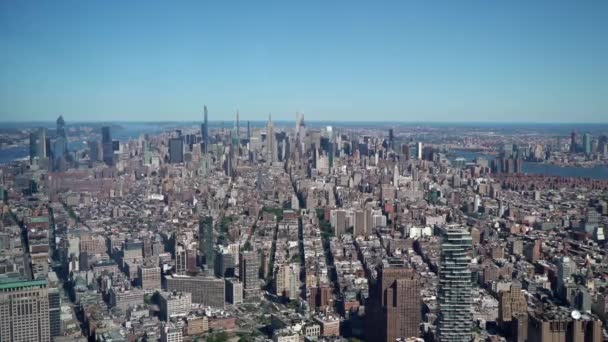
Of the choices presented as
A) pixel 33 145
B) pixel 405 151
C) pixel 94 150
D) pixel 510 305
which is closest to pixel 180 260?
pixel 94 150

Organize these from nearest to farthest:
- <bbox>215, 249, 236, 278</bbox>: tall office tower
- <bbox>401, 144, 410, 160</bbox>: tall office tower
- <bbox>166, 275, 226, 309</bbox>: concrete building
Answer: <bbox>166, 275, 226, 309</bbox>: concrete building
<bbox>215, 249, 236, 278</bbox>: tall office tower
<bbox>401, 144, 410, 160</bbox>: tall office tower

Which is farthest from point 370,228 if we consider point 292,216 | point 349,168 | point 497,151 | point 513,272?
point 497,151

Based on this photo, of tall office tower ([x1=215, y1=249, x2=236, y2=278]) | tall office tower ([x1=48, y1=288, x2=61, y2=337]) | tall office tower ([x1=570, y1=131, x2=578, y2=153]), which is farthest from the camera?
tall office tower ([x1=570, y1=131, x2=578, y2=153])

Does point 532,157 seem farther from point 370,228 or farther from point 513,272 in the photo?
point 513,272

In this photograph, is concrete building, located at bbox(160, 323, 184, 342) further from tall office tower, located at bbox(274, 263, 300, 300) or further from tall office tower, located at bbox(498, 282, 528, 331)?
tall office tower, located at bbox(498, 282, 528, 331)

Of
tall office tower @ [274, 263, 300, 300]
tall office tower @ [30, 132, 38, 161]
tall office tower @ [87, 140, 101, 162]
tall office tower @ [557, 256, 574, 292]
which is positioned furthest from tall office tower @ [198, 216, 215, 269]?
tall office tower @ [557, 256, 574, 292]

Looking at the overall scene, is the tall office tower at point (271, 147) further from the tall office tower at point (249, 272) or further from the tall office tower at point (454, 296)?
the tall office tower at point (454, 296)

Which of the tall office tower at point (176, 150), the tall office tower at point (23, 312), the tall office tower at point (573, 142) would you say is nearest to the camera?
the tall office tower at point (23, 312)

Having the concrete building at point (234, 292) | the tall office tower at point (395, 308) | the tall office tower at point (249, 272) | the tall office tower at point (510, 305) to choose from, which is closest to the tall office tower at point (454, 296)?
the tall office tower at point (395, 308)
